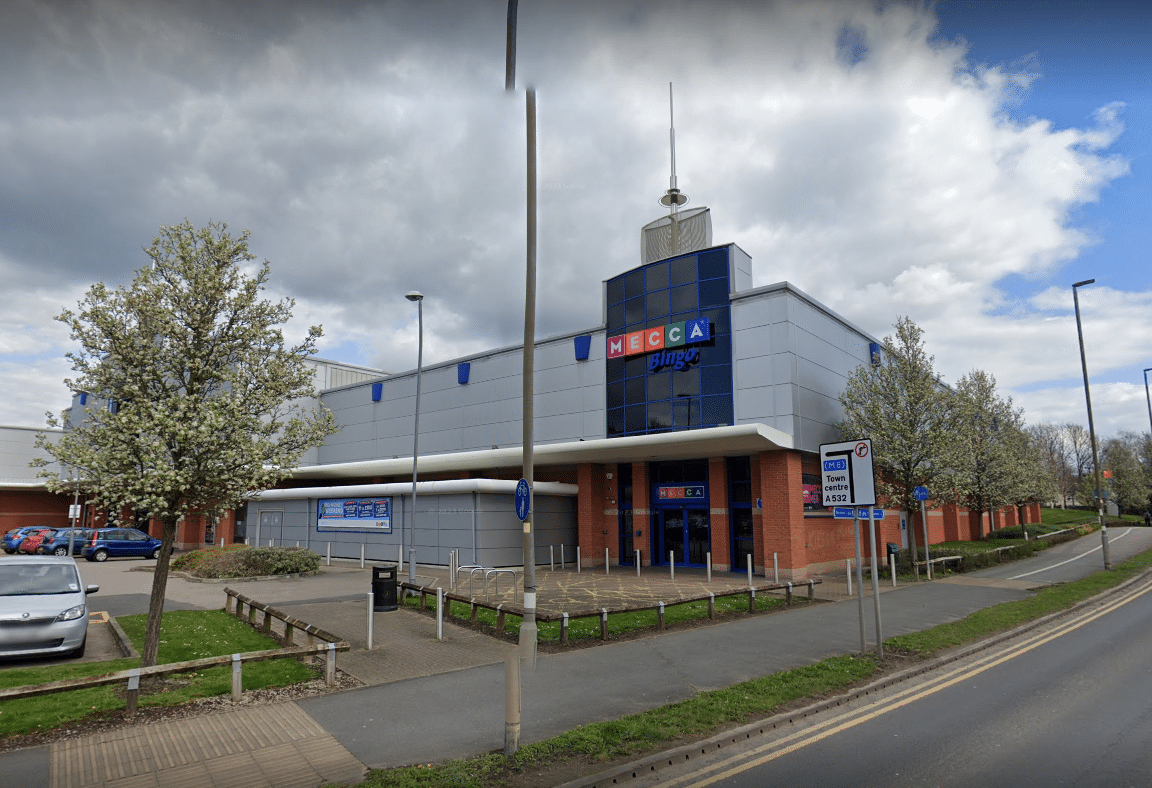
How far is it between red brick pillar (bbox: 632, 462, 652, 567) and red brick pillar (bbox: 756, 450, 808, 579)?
522 cm

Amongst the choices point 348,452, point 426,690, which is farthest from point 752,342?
point 348,452

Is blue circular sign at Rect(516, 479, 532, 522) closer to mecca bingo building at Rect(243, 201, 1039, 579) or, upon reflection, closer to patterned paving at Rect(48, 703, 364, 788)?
patterned paving at Rect(48, 703, 364, 788)

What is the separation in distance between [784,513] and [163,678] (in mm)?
19120

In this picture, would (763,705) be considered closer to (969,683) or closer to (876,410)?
(969,683)

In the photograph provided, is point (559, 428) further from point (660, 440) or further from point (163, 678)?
point (163, 678)

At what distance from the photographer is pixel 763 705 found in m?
8.09

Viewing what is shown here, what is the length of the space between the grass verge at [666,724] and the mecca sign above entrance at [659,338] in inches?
590

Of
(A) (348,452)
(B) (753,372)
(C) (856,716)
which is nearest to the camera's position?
(C) (856,716)

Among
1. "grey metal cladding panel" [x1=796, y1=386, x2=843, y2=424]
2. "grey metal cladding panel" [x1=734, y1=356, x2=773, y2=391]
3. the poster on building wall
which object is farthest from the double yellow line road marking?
the poster on building wall

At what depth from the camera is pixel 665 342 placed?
87.6 feet

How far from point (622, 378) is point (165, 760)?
893 inches

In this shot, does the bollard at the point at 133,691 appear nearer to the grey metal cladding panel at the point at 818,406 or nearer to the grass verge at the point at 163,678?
the grass verge at the point at 163,678

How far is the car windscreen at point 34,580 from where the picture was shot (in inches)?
440

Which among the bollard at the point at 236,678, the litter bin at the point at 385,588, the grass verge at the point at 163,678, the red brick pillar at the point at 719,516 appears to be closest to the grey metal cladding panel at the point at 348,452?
the red brick pillar at the point at 719,516
